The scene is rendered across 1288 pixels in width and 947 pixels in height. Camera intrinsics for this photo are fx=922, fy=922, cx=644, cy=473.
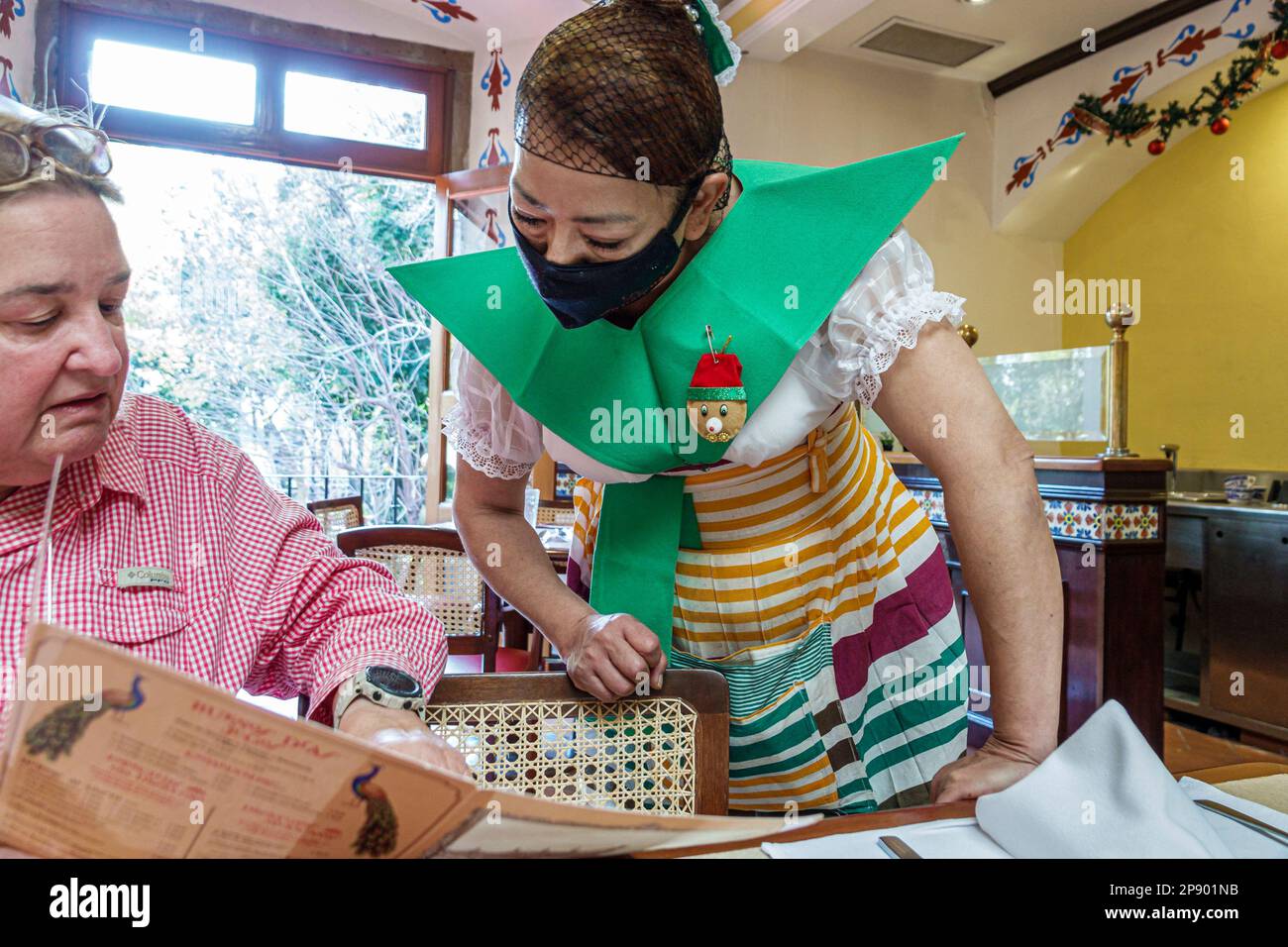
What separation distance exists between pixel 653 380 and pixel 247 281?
754cm

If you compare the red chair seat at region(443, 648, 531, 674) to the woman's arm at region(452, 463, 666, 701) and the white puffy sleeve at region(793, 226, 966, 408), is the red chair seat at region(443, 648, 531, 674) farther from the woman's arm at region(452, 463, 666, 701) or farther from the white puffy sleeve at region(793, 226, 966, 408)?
the white puffy sleeve at region(793, 226, 966, 408)

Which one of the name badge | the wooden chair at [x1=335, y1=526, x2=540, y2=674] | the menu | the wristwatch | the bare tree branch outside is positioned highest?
the bare tree branch outside

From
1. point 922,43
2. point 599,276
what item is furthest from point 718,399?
point 922,43

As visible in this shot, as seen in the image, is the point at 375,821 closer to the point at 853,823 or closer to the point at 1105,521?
the point at 853,823

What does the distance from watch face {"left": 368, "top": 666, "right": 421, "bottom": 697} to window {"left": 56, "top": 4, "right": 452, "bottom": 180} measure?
190 inches

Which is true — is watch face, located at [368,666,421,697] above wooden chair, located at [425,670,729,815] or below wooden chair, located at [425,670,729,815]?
above

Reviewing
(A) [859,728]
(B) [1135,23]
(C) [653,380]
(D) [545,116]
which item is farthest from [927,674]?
(B) [1135,23]

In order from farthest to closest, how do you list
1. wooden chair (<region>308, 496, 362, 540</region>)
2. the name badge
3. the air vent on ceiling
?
the air vent on ceiling, wooden chair (<region>308, 496, 362, 540</region>), the name badge

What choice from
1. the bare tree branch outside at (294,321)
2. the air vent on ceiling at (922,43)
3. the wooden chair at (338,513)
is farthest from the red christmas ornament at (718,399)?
the bare tree branch outside at (294,321)

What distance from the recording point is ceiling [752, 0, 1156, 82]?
497cm

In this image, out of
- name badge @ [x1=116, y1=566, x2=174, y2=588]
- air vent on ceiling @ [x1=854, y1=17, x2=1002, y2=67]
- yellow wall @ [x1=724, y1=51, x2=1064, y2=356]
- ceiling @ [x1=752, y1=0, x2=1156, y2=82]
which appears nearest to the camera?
name badge @ [x1=116, y1=566, x2=174, y2=588]

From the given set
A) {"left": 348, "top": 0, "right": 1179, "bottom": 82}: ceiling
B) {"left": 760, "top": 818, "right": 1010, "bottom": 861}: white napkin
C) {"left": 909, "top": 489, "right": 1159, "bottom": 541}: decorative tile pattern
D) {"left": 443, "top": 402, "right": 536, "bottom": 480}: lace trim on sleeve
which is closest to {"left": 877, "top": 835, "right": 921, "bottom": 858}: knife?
{"left": 760, "top": 818, "right": 1010, "bottom": 861}: white napkin

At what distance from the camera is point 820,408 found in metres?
1.01
